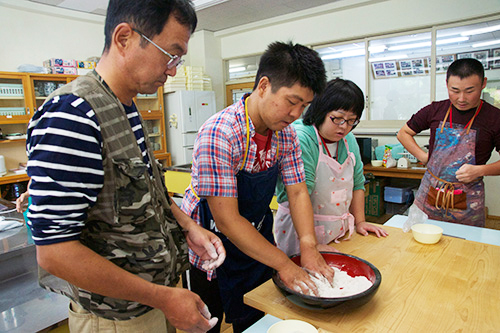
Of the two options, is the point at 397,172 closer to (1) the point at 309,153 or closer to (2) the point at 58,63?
(1) the point at 309,153

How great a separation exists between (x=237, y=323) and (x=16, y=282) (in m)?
1.37

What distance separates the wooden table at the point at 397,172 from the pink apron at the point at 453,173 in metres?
2.11

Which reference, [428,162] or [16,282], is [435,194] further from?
[16,282]

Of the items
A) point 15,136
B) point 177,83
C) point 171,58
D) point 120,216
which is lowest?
point 120,216

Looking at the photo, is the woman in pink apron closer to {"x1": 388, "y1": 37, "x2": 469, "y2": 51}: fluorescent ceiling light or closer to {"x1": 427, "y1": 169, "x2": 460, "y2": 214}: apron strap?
{"x1": 427, "y1": 169, "x2": 460, "y2": 214}: apron strap

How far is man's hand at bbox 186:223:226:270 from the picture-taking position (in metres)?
1.04

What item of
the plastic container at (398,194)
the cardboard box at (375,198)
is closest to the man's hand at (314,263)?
the cardboard box at (375,198)

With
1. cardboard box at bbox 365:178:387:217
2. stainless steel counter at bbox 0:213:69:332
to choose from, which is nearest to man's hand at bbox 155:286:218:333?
stainless steel counter at bbox 0:213:69:332

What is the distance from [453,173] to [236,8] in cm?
445

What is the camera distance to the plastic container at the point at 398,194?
4586 millimetres

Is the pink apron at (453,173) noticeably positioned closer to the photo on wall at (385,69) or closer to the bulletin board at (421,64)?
the bulletin board at (421,64)

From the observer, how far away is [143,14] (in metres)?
0.79

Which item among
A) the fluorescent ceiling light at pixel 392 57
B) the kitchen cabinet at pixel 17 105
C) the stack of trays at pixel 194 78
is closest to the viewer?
the kitchen cabinet at pixel 17 105

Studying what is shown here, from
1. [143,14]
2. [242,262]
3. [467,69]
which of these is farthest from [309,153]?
[467,69]
